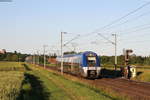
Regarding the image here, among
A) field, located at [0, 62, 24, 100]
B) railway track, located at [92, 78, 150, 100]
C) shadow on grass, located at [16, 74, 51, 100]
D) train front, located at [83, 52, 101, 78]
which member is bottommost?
railway track, located at [92, 78, 150, 100]

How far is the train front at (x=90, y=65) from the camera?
41594mm

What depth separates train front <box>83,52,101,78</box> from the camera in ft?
136

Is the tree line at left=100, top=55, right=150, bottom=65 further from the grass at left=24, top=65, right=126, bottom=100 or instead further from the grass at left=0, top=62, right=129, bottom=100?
the grass at left=24, top=65, right=126, bottom=100

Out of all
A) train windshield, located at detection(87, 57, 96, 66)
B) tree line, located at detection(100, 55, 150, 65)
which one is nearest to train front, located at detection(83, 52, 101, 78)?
train windshield, located at detection(87, 57, 96, 66)

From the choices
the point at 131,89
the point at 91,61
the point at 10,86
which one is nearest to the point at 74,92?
the point at 10,86

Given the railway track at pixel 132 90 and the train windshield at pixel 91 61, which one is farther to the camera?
the train windshield at pixel 91 61

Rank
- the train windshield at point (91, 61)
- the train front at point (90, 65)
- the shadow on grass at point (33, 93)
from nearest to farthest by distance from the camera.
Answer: the shadow on grass at point (33, 93) < the train front at point (90, 65) < the train windshield at point (91, 61)

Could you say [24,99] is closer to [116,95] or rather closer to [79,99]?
[79,99]

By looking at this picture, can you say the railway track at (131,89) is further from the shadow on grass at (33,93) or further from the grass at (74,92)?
the shadow on grass at (33,93)

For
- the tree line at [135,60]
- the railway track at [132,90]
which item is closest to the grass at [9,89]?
the railway track at [132,90]

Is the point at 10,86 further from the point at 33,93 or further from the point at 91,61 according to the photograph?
the point at 91,61

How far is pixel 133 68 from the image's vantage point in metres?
45.7

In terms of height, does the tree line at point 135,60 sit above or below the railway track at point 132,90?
above

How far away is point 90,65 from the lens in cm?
4175
